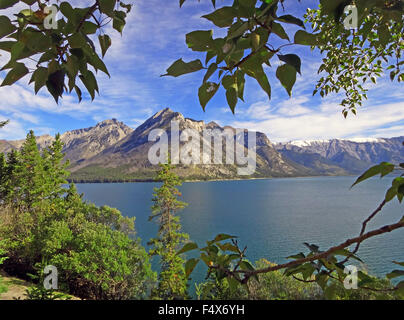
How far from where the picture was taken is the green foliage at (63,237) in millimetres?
24203

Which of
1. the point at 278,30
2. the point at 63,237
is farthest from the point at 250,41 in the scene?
the point at 63,237

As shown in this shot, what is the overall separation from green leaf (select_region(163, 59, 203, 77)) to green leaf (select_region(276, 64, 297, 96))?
0.22 metres

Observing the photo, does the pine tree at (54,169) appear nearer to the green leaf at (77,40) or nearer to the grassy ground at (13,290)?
the grassy ground at (13,290)

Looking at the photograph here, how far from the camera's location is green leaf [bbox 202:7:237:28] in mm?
580

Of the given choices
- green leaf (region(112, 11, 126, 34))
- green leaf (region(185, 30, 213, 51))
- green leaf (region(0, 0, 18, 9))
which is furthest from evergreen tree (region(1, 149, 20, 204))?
green leaf (region(185, 30, 213, 51))

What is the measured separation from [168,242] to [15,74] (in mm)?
27627

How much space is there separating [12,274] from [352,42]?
38543 mm

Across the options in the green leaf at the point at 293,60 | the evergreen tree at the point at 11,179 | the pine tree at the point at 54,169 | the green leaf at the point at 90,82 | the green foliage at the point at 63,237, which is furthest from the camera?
the pine tree at the point at 54,169

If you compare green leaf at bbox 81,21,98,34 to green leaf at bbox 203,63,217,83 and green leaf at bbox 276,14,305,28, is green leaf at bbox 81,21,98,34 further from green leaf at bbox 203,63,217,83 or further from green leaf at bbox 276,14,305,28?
green leaf at bbox 276,14,305,28

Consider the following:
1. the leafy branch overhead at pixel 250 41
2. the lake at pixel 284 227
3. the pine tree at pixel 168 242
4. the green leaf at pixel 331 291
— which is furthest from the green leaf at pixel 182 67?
the lake at pixel 284 227

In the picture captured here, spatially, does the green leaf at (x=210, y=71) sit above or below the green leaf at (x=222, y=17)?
below

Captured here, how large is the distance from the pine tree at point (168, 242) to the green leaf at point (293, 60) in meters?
25.3

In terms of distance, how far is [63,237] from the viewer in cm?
2597
